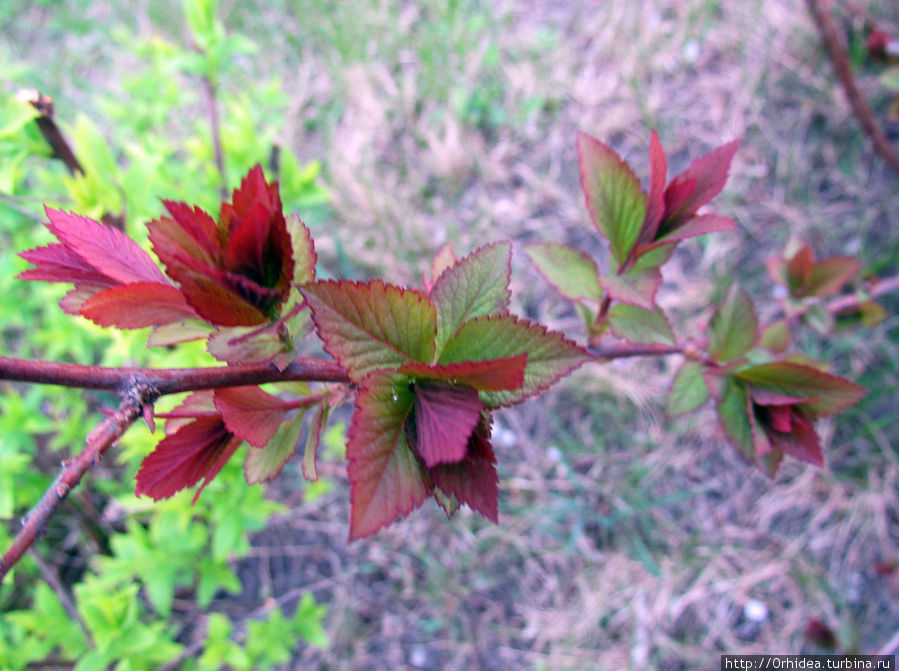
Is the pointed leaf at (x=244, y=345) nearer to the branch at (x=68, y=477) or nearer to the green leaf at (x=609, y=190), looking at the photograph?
the branch at (x=68, y=477)

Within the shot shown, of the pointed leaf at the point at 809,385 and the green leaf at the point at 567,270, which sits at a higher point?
the green leaf at the point at 567,270

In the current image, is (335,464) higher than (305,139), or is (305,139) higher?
(305,139)

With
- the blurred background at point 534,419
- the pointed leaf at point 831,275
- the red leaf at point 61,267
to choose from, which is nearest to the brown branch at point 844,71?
the blurred background at point 534,419

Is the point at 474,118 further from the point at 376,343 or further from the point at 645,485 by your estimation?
the point at 376,343

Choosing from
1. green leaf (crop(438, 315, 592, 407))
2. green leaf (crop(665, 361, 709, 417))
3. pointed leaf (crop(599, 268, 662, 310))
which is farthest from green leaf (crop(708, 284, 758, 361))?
green leaf (crop(438, 315, 592, 407))

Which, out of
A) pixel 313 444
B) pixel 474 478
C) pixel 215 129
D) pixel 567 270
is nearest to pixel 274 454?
pixel 313 444

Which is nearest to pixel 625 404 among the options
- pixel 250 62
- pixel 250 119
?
pixel 250 119

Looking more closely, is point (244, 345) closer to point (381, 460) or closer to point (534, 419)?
point (381, 460)
